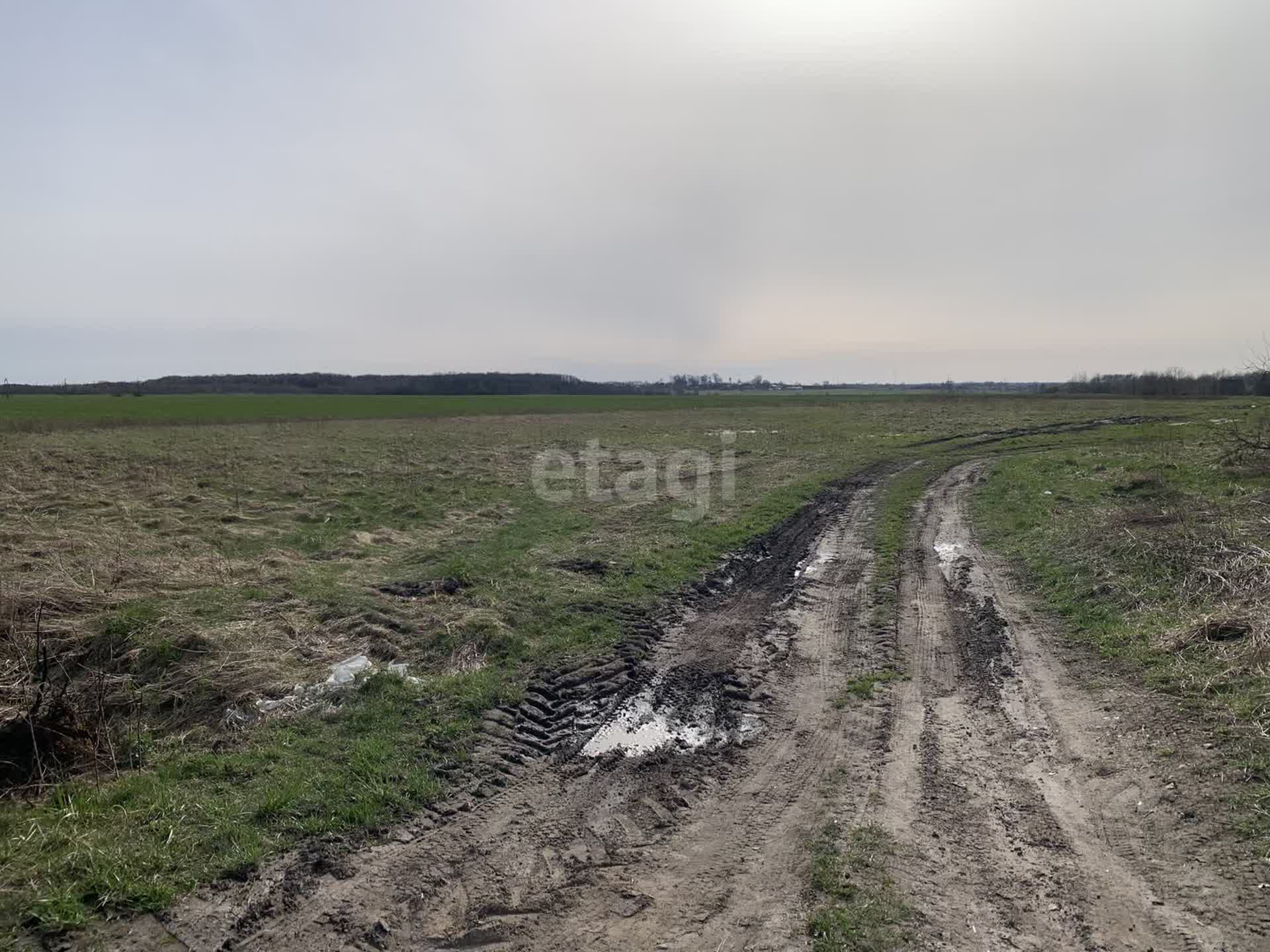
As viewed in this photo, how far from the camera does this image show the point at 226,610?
27.8 feet

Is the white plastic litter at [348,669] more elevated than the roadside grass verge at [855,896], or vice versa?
the white plastic litter at [348,669]

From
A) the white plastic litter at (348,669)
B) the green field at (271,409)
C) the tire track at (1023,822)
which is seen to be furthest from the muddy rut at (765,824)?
the green field at (271,409)

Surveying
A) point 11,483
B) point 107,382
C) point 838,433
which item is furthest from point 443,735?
point 107,382

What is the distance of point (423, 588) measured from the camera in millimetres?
10086

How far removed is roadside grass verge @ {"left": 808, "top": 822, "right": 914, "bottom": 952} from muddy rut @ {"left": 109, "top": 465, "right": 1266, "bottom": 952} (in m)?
0.09

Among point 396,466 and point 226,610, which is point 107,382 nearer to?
point 396,466

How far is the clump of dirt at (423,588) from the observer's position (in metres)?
9.87

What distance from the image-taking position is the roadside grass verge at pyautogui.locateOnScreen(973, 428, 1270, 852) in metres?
5.55

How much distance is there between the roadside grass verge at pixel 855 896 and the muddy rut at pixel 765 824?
9cm

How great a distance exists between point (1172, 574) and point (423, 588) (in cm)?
1004

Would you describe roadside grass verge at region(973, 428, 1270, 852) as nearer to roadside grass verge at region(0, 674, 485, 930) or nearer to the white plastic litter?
roadside grass verge at region(0, 674, 485, 930)

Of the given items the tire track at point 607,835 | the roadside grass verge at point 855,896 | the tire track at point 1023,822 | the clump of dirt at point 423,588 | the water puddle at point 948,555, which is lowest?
the tire track at point 607,835

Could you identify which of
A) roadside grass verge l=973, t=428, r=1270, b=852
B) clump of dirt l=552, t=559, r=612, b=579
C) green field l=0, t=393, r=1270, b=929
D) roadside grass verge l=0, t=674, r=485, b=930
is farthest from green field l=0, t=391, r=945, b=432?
roadside grass verge l=973, t=428, r=1270, b=852

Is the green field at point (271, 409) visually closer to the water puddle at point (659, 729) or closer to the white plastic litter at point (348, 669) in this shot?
the white plastic litter at point (348, 669)
